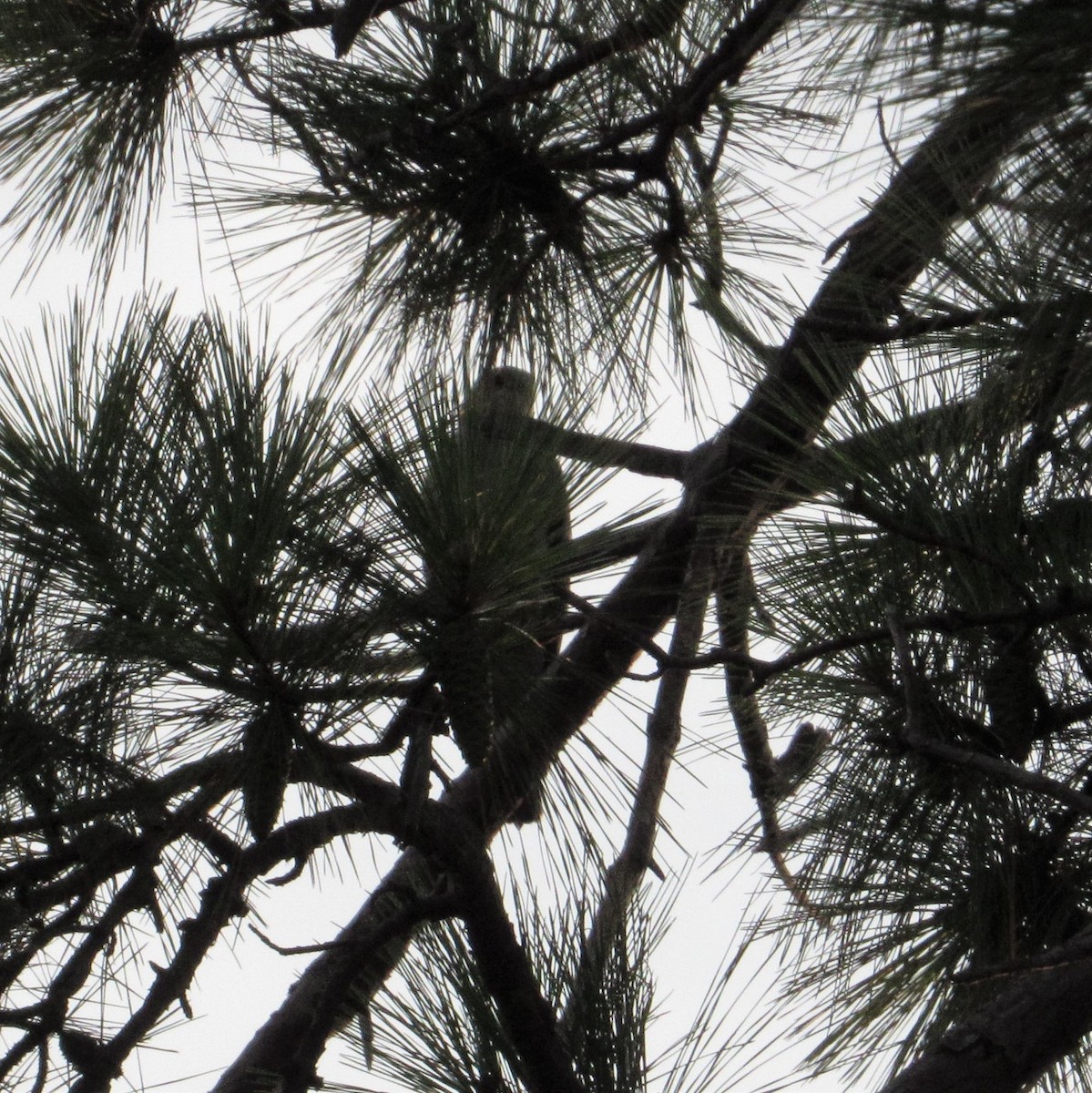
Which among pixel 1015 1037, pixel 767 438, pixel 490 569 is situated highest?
pixel 767 438

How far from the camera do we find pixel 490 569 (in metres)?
0.95

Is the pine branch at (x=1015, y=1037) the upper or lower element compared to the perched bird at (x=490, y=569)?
lower

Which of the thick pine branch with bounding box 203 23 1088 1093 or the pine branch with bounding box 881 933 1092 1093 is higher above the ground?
the thick pine branch with bounding box 203 23 1088 1093

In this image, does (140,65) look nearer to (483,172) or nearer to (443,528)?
(483,172)

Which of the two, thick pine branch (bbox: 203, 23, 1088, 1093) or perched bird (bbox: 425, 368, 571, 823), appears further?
perched bird (bbox: 425, 368, 571, 823)

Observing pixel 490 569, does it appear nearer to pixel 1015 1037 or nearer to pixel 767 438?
pixel 1015 1037

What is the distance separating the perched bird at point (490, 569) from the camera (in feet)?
3.01

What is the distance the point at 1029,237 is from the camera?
819 millimetres

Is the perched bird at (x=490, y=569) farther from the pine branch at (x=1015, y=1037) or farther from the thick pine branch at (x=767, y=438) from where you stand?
the pine branch at (x=1015, y=1037)

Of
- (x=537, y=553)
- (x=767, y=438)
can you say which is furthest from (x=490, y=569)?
(x=767, y=438)

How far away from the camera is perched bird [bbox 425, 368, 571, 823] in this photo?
0.92 m

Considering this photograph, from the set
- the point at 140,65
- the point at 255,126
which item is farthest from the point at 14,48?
the point at 255,126

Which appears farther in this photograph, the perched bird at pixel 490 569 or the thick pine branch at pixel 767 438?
the perched bird at pixel 490 569

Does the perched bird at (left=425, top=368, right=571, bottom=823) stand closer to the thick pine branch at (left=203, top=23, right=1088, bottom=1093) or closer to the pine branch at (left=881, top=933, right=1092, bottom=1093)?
the thick pine branch at (left=203, top=23, right=1088, bottom=1093)
